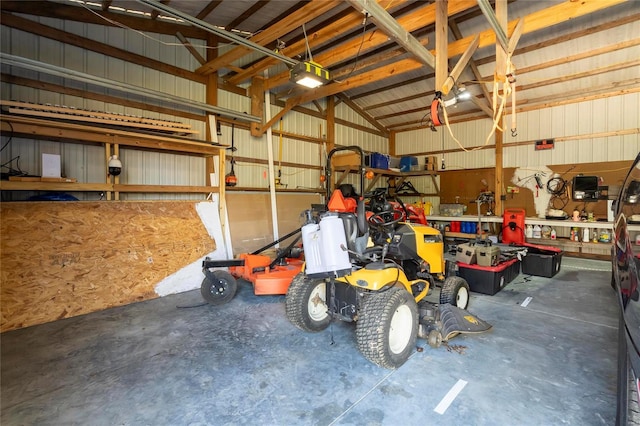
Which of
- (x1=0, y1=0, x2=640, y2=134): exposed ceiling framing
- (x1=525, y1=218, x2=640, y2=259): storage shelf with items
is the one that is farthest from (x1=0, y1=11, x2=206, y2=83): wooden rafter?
(x1=525, y1=218, x2=640, y2=259): storage shelf with items

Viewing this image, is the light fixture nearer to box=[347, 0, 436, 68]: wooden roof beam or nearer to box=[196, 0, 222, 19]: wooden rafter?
box=[347, 0, 436, 68]: wooden roof beam

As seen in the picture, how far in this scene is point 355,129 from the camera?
30.5ft

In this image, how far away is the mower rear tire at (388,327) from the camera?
2.22m

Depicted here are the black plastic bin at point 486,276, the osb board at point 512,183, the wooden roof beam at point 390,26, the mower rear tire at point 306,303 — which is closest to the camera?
the wooden roof beam at point 390,26

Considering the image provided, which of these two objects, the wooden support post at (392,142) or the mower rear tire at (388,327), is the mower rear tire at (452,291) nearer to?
the mower rear tire at (388,327)

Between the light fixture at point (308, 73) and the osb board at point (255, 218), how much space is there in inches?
105

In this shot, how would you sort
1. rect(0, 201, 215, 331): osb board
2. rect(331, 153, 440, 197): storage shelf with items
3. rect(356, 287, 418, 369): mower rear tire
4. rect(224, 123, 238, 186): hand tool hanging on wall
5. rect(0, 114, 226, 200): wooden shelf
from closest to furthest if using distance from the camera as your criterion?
rect(356, 287, 418, 369): mower rear tire, rect(0, 201, 215, 331): osb board, rect(0, 114, 226, 200): wooden shelf, rect(224, 123, 238, 186): hand tool hanging on wall, rect(331, 153, 440, 197): storage shelf with items

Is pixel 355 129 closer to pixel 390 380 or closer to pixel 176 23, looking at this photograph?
pixel 176 23

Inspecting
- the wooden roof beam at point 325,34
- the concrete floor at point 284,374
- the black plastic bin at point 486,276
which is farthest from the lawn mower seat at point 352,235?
the wooden roof beam at point 325,34

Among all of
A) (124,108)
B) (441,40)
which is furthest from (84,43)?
(441,40)

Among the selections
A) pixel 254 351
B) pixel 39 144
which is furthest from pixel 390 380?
pixel 39 144

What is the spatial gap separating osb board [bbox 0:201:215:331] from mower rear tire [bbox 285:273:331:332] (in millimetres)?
2373

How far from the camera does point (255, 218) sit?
6.12 metres

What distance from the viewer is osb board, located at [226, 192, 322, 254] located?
575 centimetres
